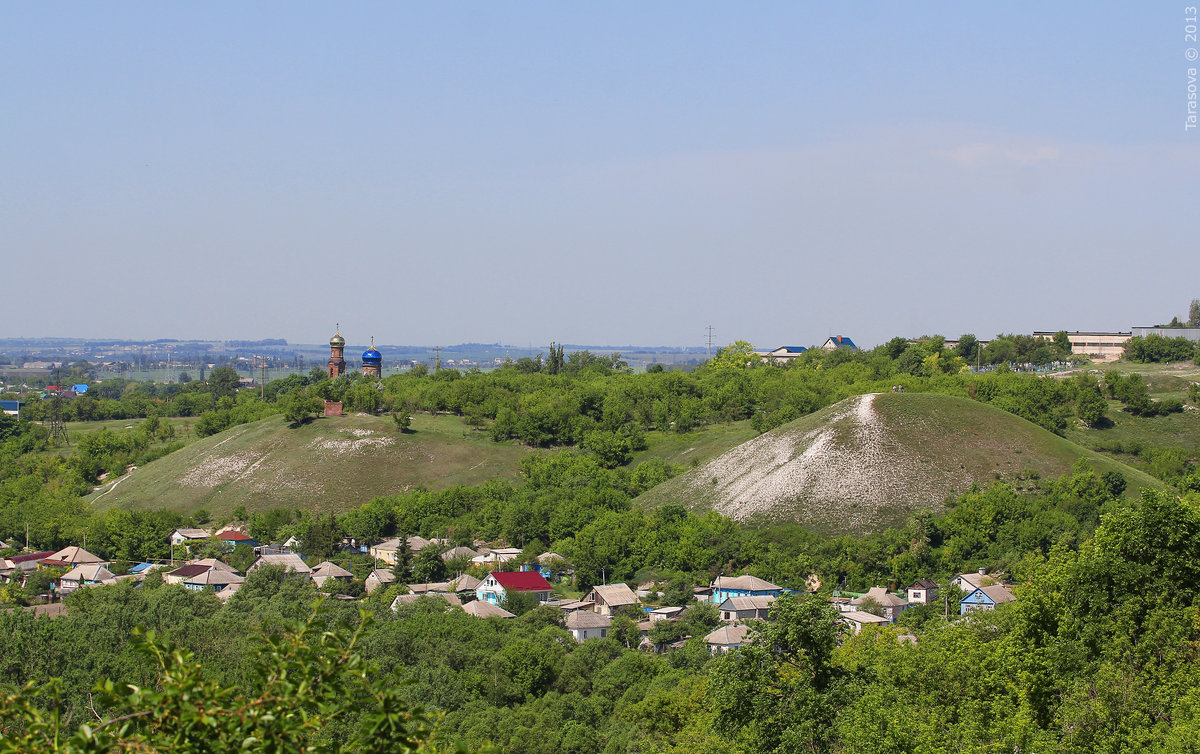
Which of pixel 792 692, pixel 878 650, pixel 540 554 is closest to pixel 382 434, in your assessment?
pixel 540 554

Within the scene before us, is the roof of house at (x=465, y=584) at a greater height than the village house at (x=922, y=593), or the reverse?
the village house at (x=922, y=593)

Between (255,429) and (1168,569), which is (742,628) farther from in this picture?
(255,429)

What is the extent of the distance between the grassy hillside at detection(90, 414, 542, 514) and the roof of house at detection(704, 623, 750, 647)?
148 feet

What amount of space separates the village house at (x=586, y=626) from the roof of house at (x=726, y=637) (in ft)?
17.8

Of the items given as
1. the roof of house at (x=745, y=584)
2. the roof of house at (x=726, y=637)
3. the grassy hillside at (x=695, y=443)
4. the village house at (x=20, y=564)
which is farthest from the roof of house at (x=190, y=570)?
the grassy hillside at (x=695, y=443)

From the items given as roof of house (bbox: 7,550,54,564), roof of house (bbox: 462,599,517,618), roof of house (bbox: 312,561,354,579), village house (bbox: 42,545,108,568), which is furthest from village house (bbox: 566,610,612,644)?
roof of house (bbox: 7,550,54,564)

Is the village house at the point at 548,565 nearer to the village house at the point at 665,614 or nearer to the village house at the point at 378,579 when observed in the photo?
the village house at the point at 378,579

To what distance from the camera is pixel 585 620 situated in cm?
5131

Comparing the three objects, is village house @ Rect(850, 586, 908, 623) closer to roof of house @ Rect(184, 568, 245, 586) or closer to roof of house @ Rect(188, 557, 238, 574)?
roof of house @ Rect(184, 568, 245, 586)

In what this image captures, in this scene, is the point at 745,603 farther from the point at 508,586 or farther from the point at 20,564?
the point at 20,564

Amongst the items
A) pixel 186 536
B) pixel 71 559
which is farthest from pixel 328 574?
pixel 186 536

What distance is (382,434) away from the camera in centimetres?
10106

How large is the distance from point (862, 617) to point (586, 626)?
1234 centimetres

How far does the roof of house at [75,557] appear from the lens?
66.5 meters
